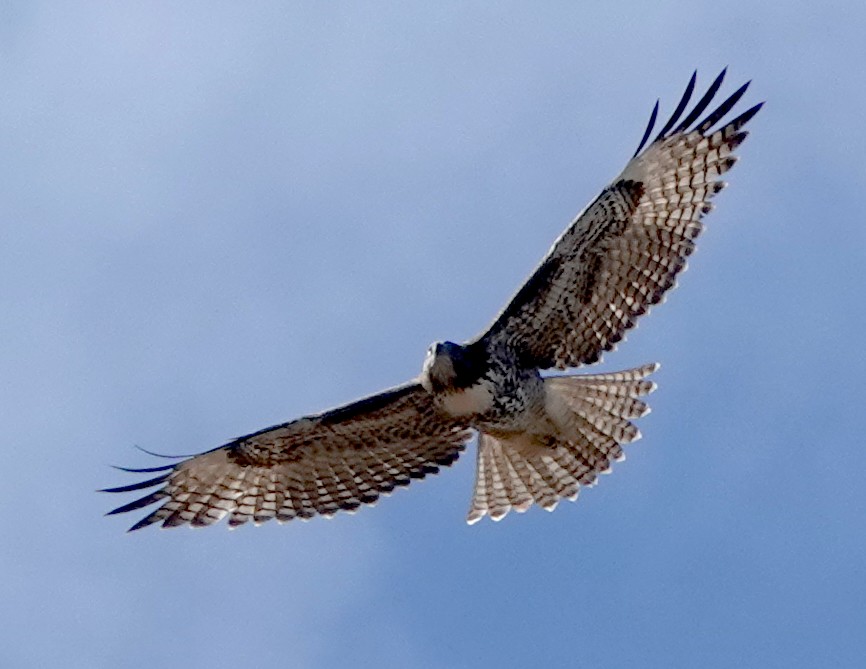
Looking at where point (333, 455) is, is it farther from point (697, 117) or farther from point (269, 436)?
point (697, 117)

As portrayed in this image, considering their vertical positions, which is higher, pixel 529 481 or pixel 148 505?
pixel 148 505

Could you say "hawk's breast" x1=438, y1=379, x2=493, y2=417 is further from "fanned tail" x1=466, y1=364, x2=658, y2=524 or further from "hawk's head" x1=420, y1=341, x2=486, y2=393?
"fanned tail" x1=466, y1=364, x2=658, y2=524

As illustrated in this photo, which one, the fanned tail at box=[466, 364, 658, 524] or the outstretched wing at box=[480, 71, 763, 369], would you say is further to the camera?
the fanned tail at box=[466, 364, 658, 524]

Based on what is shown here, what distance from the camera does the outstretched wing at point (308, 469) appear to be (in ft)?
54.7

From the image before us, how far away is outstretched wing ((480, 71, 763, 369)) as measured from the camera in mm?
16328

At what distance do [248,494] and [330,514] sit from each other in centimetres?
64

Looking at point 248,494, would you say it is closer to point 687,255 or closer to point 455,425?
point 455,425

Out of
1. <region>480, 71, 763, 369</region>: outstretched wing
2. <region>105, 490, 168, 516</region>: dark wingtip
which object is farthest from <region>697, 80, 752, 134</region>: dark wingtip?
<region>105, 490, 168, 516</region>: dark wingtip

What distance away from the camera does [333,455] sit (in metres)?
16.8

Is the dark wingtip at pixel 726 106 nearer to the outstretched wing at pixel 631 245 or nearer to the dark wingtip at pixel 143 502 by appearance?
the outstretched wing at pixel 631 245

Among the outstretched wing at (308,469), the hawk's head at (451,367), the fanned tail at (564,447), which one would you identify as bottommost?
the fanned tail at (564,447)

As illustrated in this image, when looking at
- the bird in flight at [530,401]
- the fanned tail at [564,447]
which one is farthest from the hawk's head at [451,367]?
the fanned tail at [564,447]

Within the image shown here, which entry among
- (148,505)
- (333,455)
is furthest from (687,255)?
(148,505)

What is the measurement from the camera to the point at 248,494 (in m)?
16.9
